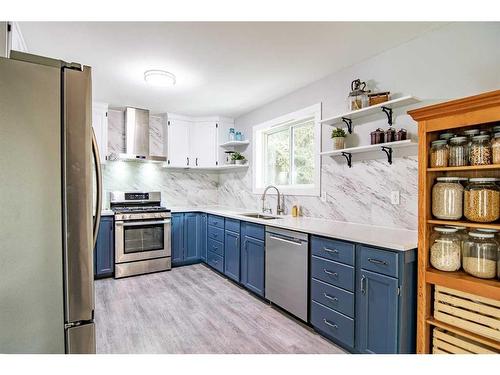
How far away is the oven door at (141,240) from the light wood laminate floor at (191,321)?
1.24ft

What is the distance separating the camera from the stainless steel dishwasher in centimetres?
245

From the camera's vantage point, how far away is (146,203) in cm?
446

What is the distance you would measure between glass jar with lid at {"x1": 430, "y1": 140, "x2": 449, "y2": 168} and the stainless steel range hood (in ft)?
11.9

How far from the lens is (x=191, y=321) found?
257 centimetres

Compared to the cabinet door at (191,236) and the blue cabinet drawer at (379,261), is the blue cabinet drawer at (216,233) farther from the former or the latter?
the blue cabinet drawer at (379,261)

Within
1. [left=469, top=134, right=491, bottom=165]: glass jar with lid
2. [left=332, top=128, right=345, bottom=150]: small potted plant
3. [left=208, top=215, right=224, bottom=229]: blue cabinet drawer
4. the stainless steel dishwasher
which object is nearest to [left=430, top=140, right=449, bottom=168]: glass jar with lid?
[left=469, top=134, right=491, bottom=165]: glass jar with lid

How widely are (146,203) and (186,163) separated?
Answer: 3.00 ft

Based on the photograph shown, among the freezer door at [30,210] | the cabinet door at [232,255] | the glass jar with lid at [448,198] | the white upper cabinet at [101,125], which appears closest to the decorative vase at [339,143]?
the glass jar with lid at [448,198]

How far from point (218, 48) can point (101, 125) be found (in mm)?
2514

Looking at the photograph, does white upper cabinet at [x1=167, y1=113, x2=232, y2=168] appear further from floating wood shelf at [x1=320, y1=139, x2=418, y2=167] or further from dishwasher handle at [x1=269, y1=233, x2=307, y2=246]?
floating wood shelf at [x1=320, y1=139, x2=418, y2=167]

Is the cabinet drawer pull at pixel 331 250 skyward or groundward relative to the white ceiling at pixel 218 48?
groundward

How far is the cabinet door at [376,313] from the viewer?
1.76m

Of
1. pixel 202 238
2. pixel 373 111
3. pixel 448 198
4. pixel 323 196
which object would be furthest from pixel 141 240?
pixel 448 198

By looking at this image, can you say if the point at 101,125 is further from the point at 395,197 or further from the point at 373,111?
the point at 395,197
